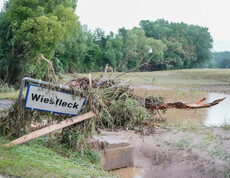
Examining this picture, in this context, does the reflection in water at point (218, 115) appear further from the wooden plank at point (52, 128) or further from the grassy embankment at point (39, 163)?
the grassy embankment at point (39, 163)

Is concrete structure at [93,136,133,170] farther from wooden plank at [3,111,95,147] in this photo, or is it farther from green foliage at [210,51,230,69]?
green foliage at [210,51,230,69]

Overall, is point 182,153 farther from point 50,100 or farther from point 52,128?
point 50,100

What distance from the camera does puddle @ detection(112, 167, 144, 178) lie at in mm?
7754

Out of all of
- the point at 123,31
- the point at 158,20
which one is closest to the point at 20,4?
the point at 123,31

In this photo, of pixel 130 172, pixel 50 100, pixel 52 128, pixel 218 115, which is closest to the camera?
pixel 50 100

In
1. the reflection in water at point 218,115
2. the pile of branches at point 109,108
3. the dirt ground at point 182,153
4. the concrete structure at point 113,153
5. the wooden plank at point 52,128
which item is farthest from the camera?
the reflection in water at point 218,115

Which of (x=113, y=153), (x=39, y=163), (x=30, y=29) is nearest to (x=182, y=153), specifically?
(x=113, y=153)

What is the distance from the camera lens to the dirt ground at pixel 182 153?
774 centimetres

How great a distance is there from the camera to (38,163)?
17.1ft

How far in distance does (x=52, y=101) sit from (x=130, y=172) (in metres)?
2.98

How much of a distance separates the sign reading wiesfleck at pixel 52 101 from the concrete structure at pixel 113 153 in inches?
47.6

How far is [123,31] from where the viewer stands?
72.8 meters

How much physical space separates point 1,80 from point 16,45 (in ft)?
Result: 9.53

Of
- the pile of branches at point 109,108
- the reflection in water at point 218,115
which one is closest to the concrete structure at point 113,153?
the pile of branches at point 109,108
